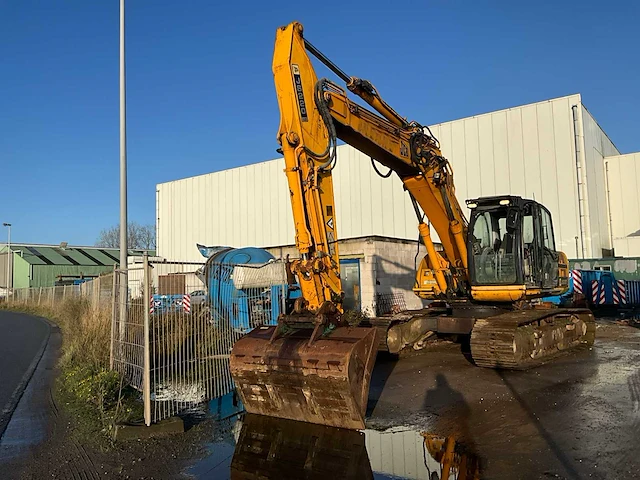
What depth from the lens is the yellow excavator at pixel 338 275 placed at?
6.64 m

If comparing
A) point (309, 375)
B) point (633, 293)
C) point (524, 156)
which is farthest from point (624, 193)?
point (309, 375)

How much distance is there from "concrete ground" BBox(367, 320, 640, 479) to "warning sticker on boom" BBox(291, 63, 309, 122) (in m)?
4.25

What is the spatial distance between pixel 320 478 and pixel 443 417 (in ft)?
8.45

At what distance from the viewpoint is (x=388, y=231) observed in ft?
107

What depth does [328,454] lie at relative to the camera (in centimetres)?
582

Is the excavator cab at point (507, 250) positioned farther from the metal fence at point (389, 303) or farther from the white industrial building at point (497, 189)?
the metal fence at point (389, 303)

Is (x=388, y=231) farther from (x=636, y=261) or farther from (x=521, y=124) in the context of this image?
(x=636, y=261)

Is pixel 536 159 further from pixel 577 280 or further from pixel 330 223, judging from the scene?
pixel 330 223

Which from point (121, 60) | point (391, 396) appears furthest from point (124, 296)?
point (121, 60)

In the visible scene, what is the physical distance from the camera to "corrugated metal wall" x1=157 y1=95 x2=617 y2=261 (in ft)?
89.4

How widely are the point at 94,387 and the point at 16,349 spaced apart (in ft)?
28.4

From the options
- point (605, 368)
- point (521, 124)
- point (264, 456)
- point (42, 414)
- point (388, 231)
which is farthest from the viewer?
point (388, 231)

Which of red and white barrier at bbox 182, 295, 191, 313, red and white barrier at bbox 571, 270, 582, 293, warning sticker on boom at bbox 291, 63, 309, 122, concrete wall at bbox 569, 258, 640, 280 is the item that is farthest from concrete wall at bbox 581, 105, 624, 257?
red and white barrier at bbox 182, 295, 191, 313

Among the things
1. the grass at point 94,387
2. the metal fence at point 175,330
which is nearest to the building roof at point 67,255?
the grass at point 94,387
